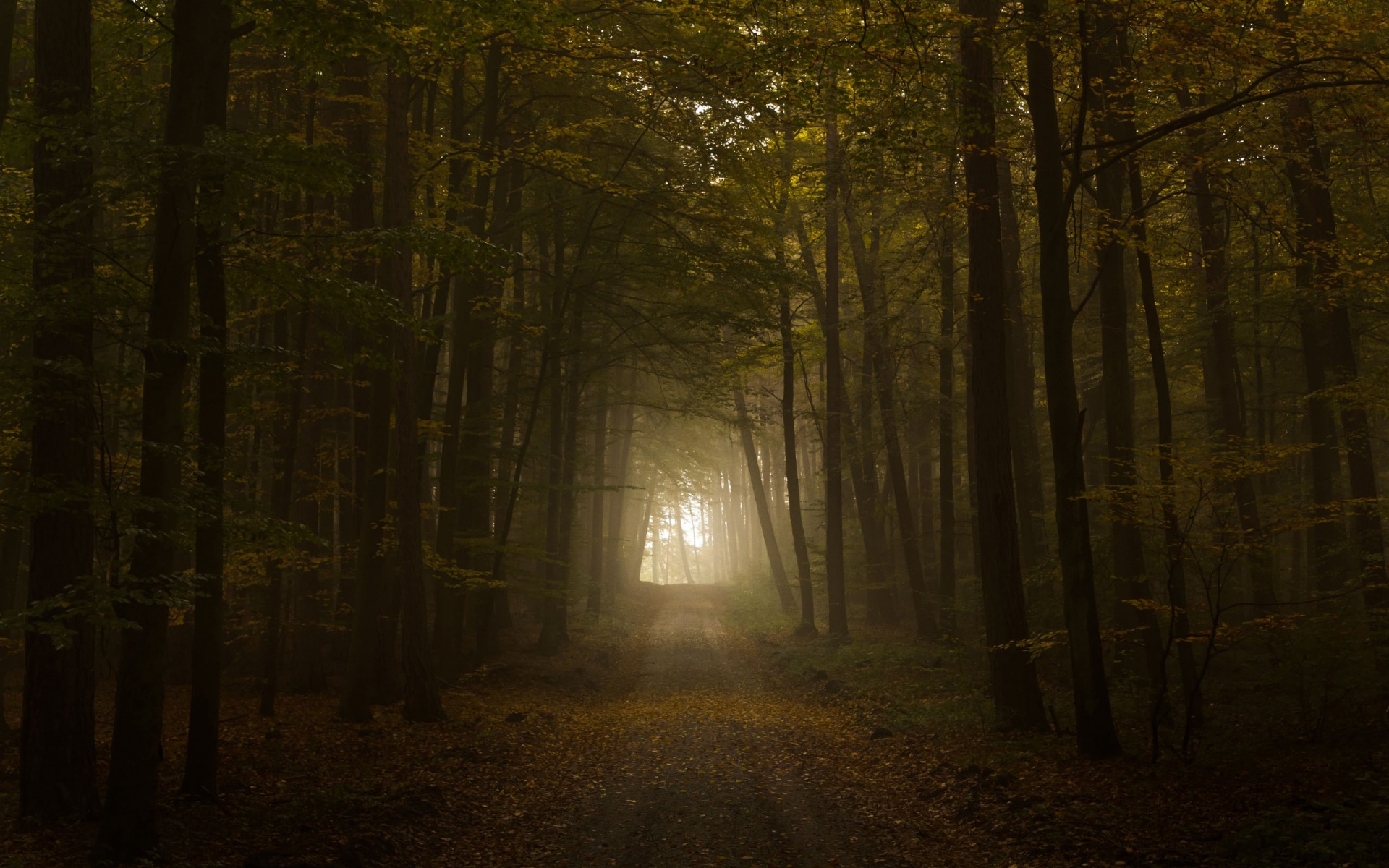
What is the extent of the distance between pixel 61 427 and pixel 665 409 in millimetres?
16364

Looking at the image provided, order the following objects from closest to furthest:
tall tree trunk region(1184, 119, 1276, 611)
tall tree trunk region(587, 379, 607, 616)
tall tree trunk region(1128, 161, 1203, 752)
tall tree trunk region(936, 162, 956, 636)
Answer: tall tree trunk region(1128, 161, 1203, 752)
tall tree trunk region(1184, 119, 1276, 611)
tall tree trunk region(936, 162, 956, 636)
tall tree trunk region(587, 379, 607, 616)

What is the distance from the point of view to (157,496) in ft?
21.1

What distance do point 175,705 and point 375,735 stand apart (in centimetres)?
444

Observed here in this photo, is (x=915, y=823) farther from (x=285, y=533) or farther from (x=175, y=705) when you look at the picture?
(x=175, y=705)

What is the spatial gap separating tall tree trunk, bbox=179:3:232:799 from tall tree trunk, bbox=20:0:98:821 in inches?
31.9

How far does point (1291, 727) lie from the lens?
8.86 meters

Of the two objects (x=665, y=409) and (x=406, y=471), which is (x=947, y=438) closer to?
(x=665, y=409)

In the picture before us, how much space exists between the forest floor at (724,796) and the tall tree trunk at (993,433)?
27.5 inches

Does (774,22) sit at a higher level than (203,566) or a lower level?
higher

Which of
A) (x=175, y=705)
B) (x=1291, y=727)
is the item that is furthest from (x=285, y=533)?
(x=1291, y=727)

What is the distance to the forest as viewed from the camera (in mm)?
7000

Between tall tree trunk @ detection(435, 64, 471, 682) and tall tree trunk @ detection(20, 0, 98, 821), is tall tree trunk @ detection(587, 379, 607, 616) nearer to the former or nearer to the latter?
tall tree trunk @ detection(435, 64, 471, 682)

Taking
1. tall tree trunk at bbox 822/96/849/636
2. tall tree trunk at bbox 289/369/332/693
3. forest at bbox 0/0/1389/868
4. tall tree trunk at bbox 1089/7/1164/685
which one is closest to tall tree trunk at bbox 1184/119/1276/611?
forest at bbox 0/0/1389/868

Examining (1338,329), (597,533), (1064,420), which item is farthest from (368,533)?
(597,533)
